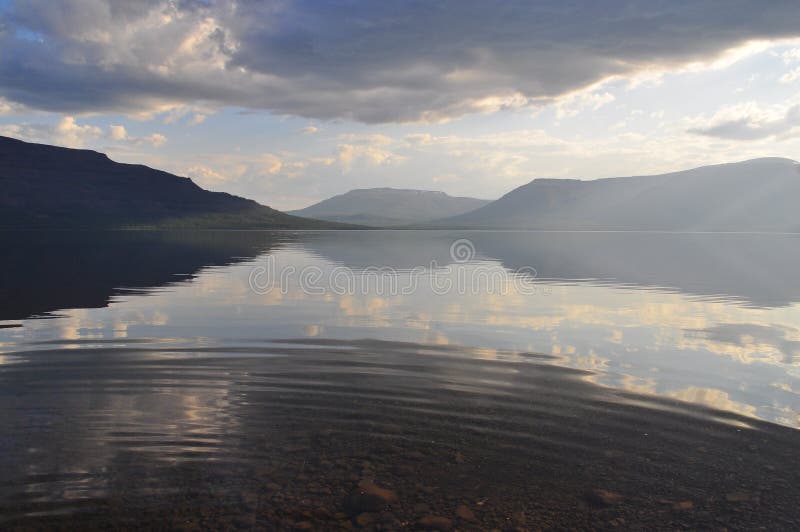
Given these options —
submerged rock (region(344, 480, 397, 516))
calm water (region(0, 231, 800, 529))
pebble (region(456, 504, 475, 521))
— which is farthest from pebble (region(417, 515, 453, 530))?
submerged rock (region(344, 480, 397, 516))

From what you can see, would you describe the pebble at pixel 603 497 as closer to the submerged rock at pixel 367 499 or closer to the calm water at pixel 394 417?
the calm water at pixel 394 417

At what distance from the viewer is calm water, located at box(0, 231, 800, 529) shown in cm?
1115

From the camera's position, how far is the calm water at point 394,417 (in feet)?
36.6

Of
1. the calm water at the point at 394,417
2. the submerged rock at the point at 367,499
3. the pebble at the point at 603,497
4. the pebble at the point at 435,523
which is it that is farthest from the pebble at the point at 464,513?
the pebble at the point at 603,497

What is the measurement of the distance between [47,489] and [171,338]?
604 inches

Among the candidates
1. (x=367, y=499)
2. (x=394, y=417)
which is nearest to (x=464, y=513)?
(x=367, y=499)

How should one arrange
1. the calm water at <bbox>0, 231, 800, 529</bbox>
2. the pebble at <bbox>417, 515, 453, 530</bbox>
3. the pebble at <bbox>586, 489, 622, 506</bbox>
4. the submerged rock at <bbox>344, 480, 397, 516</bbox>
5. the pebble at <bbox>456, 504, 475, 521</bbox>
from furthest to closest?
the pebble at <bbox>586, 489, 622, 506</bbox> < the calm water at <bbox>0, 231, 800, 529</bbox> < the submerged rock at <bbox>344, 480, 397, 516</bbox> < the pebble at <bbox>456, 504, 475, 521</bbox> < the pebble at <bbox>417, 515, 453, 530</bbox>

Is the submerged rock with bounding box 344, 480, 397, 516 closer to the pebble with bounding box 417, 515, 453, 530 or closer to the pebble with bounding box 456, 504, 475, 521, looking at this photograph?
the pebble with bounding box 417, 515, 453, 530

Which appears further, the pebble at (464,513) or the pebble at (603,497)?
the pebble at (603,497)

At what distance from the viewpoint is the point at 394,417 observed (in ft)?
52.5

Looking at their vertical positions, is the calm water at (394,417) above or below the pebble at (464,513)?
above

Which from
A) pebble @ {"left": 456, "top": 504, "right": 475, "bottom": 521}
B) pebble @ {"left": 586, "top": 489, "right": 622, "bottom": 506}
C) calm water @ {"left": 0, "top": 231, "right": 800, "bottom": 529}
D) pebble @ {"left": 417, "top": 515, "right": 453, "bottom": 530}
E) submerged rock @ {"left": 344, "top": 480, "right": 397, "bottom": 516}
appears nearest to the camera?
pebble @ {"left": 417, "top": 515, "right": 453, "bottom": 530}

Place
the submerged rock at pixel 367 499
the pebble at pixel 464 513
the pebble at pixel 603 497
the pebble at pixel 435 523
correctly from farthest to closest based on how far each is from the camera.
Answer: the pebble at pixel 603 497, the submerged rock at pixel 367 499, the pebble at pixel 464 513, the pebble at pixel 435 523

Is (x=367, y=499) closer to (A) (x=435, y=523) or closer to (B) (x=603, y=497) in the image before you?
(A) (x=435, y=523)
